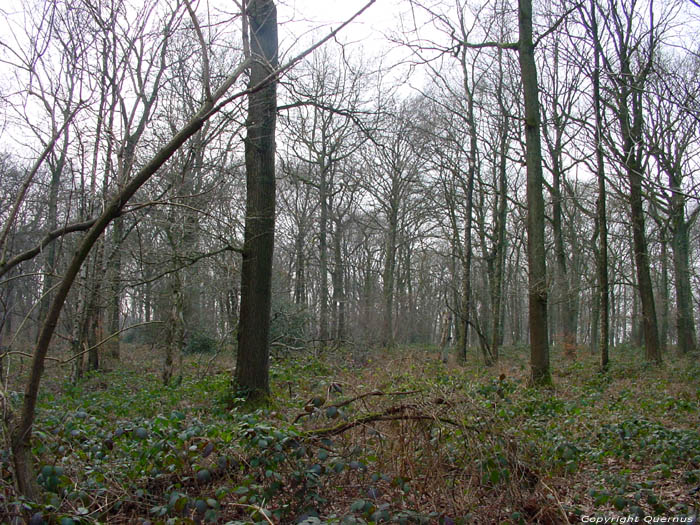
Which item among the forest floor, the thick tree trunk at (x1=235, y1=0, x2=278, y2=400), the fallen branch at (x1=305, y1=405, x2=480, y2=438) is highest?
the thick tree trunk at (x1=235, y1=0, x2=278, y2=400)

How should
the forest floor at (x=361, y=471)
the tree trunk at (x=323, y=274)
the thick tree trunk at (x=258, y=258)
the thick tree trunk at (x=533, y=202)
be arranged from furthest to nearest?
1. the tree trunk at (x=323, y=274)
2. the thick tree trunk at (x=533, y=202)
3. the thick tree trunk at (x=258, y=258)
4. the forest floor at (x=361, y=471)

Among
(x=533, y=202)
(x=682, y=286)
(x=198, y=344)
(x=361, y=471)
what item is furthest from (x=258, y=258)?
(x=682, y=286)

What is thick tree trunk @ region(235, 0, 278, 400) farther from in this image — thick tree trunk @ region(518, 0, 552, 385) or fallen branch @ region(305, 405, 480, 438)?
thick tree trunk @ region(518, 0, 552, 385)

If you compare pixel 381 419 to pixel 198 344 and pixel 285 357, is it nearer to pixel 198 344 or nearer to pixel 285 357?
pixel 285 357

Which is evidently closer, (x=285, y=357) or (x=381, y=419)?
(x=381, y=419)

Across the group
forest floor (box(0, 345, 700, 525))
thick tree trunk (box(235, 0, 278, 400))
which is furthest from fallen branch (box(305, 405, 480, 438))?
thick tree trunk (box(235, 0, 278, 400))

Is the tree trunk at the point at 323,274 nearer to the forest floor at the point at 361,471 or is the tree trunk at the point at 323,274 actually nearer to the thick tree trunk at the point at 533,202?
the thick tree trunk at the point at 533,202

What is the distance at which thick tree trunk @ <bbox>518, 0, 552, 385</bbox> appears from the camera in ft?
30.9

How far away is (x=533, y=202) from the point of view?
959 centimetres

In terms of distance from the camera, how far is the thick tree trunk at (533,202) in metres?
9.43

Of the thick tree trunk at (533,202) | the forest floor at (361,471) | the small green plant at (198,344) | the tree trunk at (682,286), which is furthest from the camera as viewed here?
the small green plant at (198,344)

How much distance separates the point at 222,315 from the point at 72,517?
1657 centimetres

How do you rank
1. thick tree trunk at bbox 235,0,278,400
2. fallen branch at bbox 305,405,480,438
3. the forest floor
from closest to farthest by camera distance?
the forest floor
fallen branch at bbox 305,405,480,438
thick tree trunk at bbox 235,0,278,400

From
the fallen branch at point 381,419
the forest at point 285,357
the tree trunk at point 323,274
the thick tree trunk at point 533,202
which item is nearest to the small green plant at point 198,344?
the forest at point 285,357
